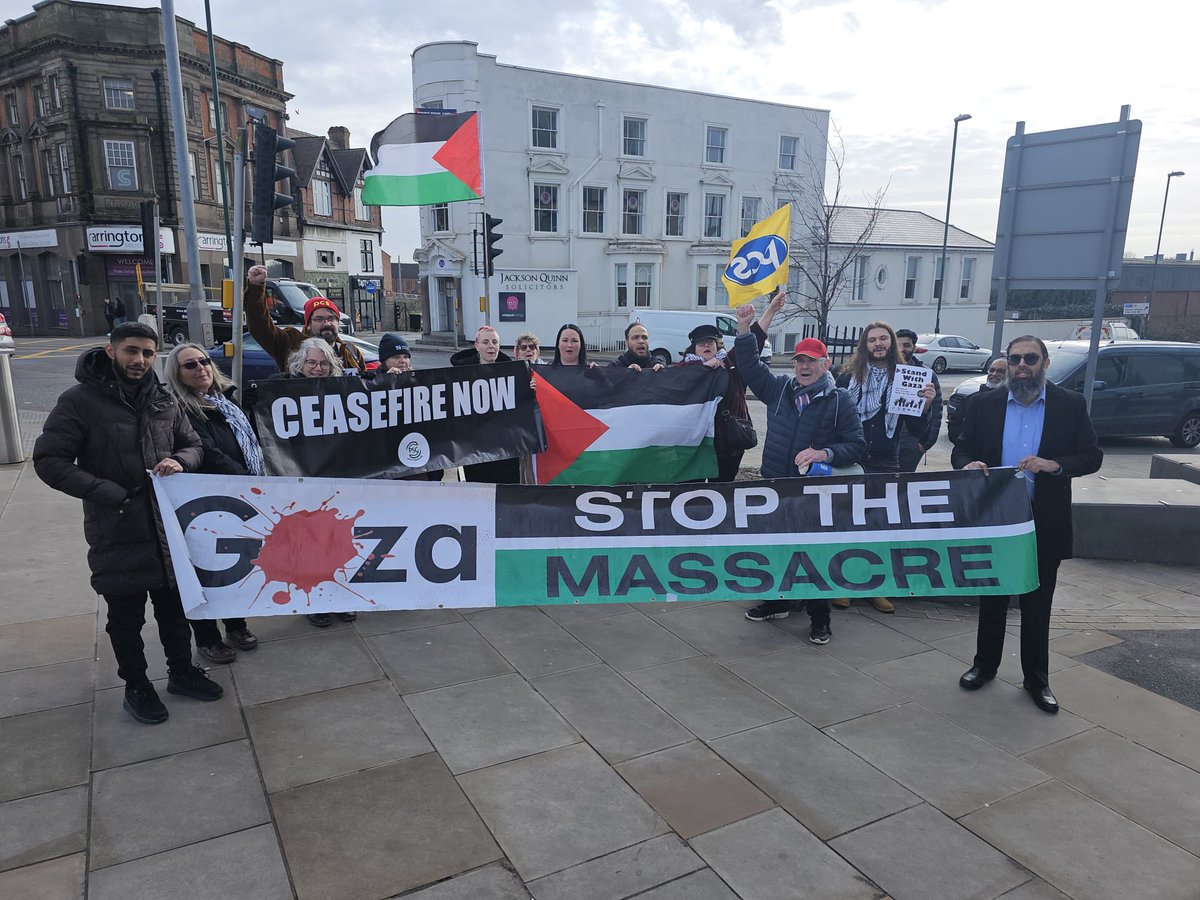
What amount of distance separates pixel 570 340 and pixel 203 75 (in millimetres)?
40020

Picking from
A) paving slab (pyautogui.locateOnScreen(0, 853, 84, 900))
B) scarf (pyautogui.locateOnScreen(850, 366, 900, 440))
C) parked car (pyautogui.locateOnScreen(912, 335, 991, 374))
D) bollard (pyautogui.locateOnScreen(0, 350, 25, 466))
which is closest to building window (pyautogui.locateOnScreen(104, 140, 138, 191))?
bollard (pyautogui.locateOnScreen(0, 350, 25, 466))

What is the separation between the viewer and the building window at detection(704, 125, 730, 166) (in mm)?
35062

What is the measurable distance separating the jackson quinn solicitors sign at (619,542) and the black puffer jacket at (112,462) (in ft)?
1.49

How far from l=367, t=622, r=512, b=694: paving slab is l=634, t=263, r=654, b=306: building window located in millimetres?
30469

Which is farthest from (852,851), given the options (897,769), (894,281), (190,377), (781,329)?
(894,281)

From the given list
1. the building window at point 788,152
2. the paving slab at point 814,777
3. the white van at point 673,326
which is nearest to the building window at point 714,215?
the building window at point 788,152

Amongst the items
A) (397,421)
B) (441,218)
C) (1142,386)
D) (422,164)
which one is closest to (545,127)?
(441,218)

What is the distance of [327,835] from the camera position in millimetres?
3242

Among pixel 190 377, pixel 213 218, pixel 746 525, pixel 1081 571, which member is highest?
pixel 213 218

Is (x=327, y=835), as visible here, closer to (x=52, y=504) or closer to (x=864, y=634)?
(x=864, y=634)

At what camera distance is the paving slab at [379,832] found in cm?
300

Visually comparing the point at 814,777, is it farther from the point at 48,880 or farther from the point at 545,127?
the point at 545,127

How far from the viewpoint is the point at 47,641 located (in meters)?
4.95

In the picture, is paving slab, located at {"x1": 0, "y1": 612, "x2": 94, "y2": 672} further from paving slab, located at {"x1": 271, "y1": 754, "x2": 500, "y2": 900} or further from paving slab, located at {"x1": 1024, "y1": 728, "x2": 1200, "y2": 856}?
paving slab, located at {"x1": 1024, "y1": 728, "x2": 1200, "y2": 856}
